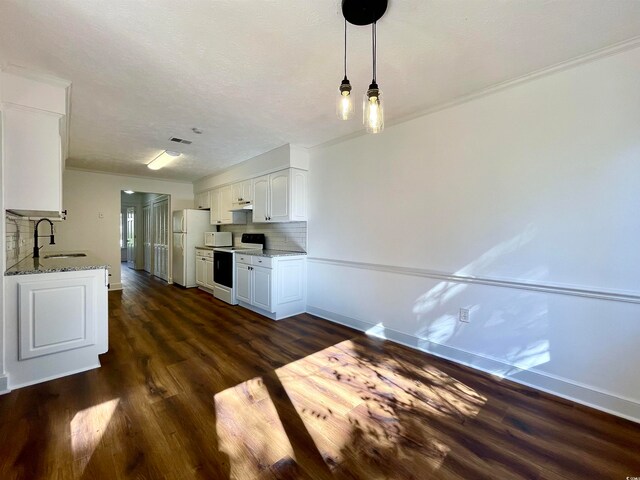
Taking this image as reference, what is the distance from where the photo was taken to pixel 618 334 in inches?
74.4

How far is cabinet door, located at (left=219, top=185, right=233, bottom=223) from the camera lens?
17.8ft

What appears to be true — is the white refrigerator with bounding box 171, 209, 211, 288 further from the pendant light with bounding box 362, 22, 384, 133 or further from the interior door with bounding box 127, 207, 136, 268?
the pendant light with bounding box 362, 22, 384, 133

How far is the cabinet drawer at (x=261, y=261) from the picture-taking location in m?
3.84

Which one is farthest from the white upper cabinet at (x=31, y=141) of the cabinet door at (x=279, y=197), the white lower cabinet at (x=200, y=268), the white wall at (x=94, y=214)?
the white wall at (x=94, y=214)

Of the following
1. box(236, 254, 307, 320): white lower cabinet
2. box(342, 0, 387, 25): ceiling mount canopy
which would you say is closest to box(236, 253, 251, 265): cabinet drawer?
box(236, 254, 307, 320): white lower cabinet

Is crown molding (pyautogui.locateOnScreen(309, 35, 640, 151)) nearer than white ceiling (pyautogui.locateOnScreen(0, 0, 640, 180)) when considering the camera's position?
No

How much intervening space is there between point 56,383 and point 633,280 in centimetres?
426

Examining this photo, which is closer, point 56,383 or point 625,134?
point 625,134

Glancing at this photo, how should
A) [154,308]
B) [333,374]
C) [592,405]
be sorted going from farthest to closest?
1. [154,308]
2. [333,374]
3. [592,405]

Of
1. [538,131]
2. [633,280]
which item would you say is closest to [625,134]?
[538,131]

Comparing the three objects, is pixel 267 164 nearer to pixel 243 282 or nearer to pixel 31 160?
pixel 243 282

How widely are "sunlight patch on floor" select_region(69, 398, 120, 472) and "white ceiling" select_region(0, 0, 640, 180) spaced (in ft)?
7.89

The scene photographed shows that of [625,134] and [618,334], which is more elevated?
[625,134]

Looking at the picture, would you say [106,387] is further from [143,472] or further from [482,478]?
[482,478]
